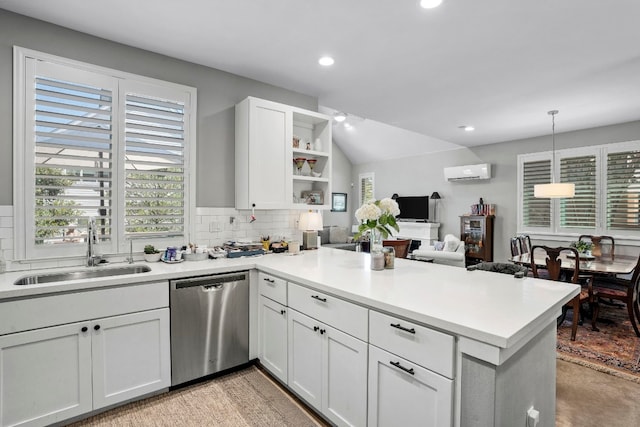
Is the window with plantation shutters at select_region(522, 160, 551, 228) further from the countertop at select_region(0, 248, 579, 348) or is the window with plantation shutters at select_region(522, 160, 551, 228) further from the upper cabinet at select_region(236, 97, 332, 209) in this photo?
the countertop at select_region(0, 248, 579, 348)

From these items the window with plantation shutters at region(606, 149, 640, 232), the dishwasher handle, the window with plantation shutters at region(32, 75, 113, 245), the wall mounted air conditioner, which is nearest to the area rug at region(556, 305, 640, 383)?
the window with plantation shutters at region(606, 149, 640, 232)

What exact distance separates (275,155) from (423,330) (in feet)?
7.51

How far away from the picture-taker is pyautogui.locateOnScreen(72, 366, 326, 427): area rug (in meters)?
2.07

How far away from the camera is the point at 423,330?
55.4 inches

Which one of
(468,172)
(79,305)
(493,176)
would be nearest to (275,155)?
(79,305)

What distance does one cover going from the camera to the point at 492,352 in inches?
46.4

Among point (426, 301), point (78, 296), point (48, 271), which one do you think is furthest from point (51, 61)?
point (426, 301)

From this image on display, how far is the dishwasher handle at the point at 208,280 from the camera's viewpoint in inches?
92.0

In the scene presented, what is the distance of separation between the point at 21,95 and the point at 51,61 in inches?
13.0

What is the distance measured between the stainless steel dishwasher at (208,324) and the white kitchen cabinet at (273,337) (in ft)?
0.40

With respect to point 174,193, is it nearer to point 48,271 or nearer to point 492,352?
point 48,271

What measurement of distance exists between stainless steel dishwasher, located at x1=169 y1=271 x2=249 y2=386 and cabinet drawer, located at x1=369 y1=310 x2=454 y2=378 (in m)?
1.30

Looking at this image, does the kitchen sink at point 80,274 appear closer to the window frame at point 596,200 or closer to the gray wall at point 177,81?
the gray wall at point 177,81

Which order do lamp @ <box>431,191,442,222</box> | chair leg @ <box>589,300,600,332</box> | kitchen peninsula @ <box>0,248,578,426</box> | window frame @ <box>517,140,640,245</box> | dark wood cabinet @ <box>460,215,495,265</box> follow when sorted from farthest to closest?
lamp @ <box>431,191,442,222</box> < dark wood cabinet @ <box>460,215,495,265</box> < window frame @ <box>517,140,640,245</box> < chair leg @ <box>589,300,600,332</box> < kitchen peninsula @ <box>0,248,578,426</box>
